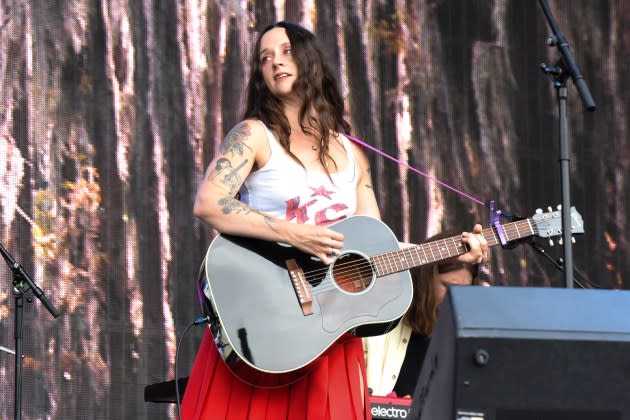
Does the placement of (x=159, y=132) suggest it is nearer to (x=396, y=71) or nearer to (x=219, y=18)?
(x=219, y=18)

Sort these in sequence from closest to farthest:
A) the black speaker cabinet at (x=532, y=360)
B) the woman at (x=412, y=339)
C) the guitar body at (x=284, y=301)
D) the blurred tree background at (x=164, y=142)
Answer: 1. the black speaker cabinet at (x=532, y=360)
2. the guitar body at (x=284, y=301)
3. the woman at (x=412, y=339)
4. the blurred tree background at (x=164, y=142)

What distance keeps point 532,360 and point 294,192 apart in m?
1.63

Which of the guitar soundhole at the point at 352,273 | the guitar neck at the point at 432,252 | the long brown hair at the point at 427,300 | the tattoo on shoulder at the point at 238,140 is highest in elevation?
the tattoo on shoulder at the point at 238,140

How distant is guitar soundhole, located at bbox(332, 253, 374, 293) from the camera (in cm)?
343

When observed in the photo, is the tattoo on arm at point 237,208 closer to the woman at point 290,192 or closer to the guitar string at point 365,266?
the woman at point 290,192

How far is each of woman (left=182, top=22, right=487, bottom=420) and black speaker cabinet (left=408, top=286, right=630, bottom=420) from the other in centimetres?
140

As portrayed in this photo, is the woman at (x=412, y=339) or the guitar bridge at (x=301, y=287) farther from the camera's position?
the woman at (x=412, y=339)

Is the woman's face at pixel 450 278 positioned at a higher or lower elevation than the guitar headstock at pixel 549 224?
lower

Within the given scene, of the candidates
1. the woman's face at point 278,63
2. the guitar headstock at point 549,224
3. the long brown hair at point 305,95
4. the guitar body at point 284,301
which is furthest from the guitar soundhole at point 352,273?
the guitar headstock at point 549,224

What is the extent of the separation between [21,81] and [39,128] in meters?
0.21

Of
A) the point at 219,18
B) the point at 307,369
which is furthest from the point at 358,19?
the point at 307,369

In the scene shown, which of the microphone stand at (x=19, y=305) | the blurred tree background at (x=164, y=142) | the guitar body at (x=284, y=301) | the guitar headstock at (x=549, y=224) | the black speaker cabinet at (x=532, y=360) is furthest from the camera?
the blurred tree background at (x=164, y=142)

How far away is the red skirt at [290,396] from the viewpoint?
→ 329 cm

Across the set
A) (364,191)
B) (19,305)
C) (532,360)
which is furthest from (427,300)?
(532,360)
